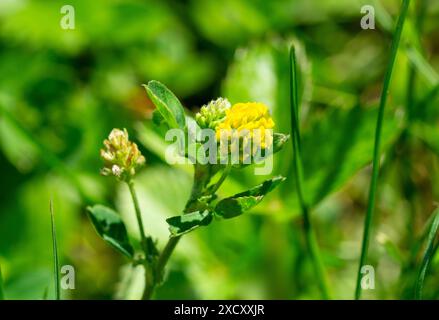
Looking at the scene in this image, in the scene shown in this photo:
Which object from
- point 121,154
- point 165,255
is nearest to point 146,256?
point 165,255

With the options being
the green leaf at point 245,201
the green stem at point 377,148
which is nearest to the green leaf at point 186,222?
the green leaf at point 245,201

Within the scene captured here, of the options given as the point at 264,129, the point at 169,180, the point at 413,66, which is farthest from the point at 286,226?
the point at 264,129

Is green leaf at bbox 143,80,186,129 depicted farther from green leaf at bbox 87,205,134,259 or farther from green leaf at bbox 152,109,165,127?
green leaf at bbox 87,205,134,259

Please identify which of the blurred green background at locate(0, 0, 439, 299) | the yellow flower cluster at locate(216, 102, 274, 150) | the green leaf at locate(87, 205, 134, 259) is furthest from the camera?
the blurred green background at locate(0, 0, 439, 299)

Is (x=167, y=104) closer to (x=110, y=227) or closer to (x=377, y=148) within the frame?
(x=110, y=227)

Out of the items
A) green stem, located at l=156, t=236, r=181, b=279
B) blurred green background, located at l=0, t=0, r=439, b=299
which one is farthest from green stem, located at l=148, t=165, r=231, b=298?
blurred green background, located at l=0, t=0, r=439, b=299

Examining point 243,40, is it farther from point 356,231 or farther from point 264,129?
point 264,129
